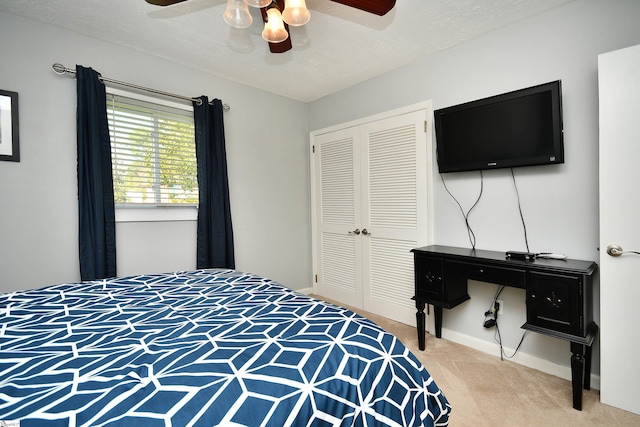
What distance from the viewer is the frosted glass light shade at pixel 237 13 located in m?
1.66

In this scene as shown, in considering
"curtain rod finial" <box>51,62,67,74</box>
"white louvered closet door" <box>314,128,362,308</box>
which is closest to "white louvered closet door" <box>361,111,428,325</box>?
"white louvered closet door" <box>314,128,362,308</box>

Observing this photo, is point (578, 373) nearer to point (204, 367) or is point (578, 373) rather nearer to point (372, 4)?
point (204, 367)

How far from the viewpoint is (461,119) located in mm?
2561

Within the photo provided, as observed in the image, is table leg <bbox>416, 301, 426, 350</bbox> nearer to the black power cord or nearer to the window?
the black power cord

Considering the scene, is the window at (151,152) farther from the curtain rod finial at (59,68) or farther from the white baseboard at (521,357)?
the white baseboard at (521,357)

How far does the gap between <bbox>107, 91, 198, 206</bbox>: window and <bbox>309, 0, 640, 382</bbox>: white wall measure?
228 cm

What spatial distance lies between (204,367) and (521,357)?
246cm

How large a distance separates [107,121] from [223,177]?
1045 mm

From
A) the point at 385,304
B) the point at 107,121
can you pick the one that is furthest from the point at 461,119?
the point at 107,121

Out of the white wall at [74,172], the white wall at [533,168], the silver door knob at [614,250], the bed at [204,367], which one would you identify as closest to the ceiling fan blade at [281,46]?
the white wall at [74,172]

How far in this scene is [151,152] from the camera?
2.80m

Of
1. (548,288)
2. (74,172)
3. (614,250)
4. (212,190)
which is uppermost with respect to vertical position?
(74,172)

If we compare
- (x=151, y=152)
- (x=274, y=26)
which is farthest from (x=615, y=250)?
(x=151, y=152)

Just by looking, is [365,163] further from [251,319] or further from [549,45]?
[251,319]
